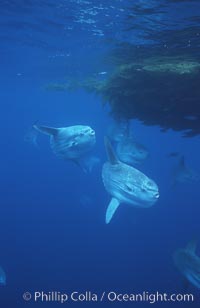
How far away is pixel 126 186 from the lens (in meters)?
8.76

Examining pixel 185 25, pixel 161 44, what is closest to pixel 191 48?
pixel 161 44

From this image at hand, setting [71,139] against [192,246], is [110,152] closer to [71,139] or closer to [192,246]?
[71,139]

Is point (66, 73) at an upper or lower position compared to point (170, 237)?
upper

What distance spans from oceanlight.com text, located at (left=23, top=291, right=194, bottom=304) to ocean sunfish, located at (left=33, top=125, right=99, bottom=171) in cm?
964

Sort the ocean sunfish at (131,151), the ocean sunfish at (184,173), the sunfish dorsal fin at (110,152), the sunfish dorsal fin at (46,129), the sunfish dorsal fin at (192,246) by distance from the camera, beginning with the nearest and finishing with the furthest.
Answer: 1. the sunfish dorsal fin at (110,152)
2. the sunfish dorsal fin at (46,129)
3. the sunfish dorsal fin at (192,246)
4. the ocean sunfish at (131,151)
5. the ocean sunfish at (184,173)

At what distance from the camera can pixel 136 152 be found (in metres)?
13.0

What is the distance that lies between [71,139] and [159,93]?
20.9 feet

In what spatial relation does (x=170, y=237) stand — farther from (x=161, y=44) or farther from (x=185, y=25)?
(x=185, y=25)

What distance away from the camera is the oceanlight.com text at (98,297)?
17.6 metres

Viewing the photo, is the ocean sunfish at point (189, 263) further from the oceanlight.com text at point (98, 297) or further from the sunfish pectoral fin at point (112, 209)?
the oceanlight.com text at point (98, 297)

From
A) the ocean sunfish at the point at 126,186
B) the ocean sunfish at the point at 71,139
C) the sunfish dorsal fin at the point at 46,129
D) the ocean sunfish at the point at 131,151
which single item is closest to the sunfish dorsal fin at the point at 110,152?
the ocean sunfish at the point at 126,186

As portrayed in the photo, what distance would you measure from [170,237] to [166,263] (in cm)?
424

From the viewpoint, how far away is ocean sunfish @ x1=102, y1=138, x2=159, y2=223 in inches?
331

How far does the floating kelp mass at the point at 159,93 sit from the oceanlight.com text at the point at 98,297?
348 inches
